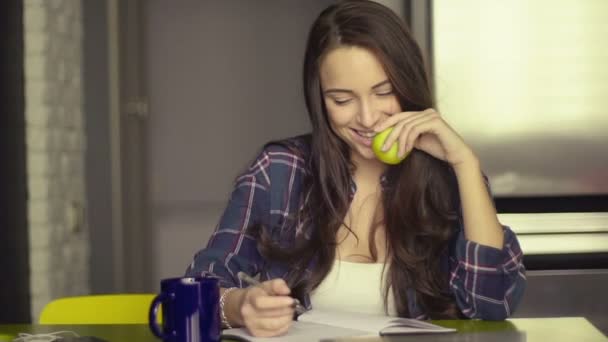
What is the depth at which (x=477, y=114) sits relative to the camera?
2.31m

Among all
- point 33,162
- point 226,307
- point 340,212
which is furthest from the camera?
point 33,162

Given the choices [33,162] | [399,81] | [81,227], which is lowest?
[81,227]

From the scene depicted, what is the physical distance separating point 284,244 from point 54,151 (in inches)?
52.5

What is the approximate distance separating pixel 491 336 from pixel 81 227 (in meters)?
2.07

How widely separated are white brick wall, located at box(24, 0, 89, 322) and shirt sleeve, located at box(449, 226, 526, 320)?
5.11 ft

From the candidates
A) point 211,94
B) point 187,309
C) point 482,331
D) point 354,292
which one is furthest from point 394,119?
point 211,94

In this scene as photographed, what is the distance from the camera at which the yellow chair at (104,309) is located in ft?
5.46

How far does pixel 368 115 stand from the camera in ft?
5.15

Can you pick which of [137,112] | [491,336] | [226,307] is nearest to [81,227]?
[137,112]

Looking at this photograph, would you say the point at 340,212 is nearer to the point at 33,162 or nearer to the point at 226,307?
the point at 226,307

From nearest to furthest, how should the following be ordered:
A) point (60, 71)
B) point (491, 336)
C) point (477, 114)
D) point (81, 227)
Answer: point (491, 336), point (477, 114), point (60, 71), point (81, 227)

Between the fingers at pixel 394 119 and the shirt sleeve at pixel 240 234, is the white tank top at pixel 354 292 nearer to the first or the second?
the shirt sleeve at pixel 240 234

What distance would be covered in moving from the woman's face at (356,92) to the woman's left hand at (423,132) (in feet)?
0.10

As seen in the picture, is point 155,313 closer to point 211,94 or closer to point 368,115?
point 368,115
